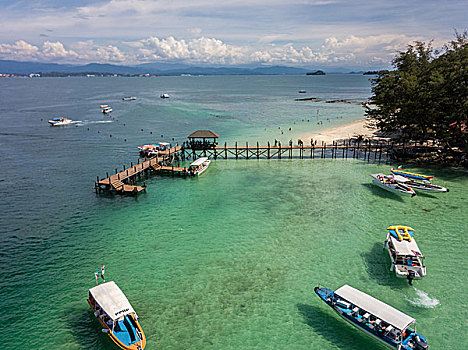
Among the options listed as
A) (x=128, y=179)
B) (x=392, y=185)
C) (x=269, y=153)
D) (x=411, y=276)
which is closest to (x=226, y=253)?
(x=411, y=276)

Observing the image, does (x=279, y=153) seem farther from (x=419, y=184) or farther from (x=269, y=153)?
(x=419, y=184)

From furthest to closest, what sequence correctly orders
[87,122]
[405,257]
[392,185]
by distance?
[87,122]
[392,185]
[405,257]

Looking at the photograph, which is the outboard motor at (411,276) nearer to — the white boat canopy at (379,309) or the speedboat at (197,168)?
the white boat canopy at (379,309)

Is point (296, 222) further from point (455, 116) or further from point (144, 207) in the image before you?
point (455, 116)

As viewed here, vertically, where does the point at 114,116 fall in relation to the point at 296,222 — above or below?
above

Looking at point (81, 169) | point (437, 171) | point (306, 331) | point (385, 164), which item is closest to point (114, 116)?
point (81, 169)

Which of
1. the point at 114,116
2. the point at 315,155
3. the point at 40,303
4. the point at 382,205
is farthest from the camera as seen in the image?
the point at 114,116
